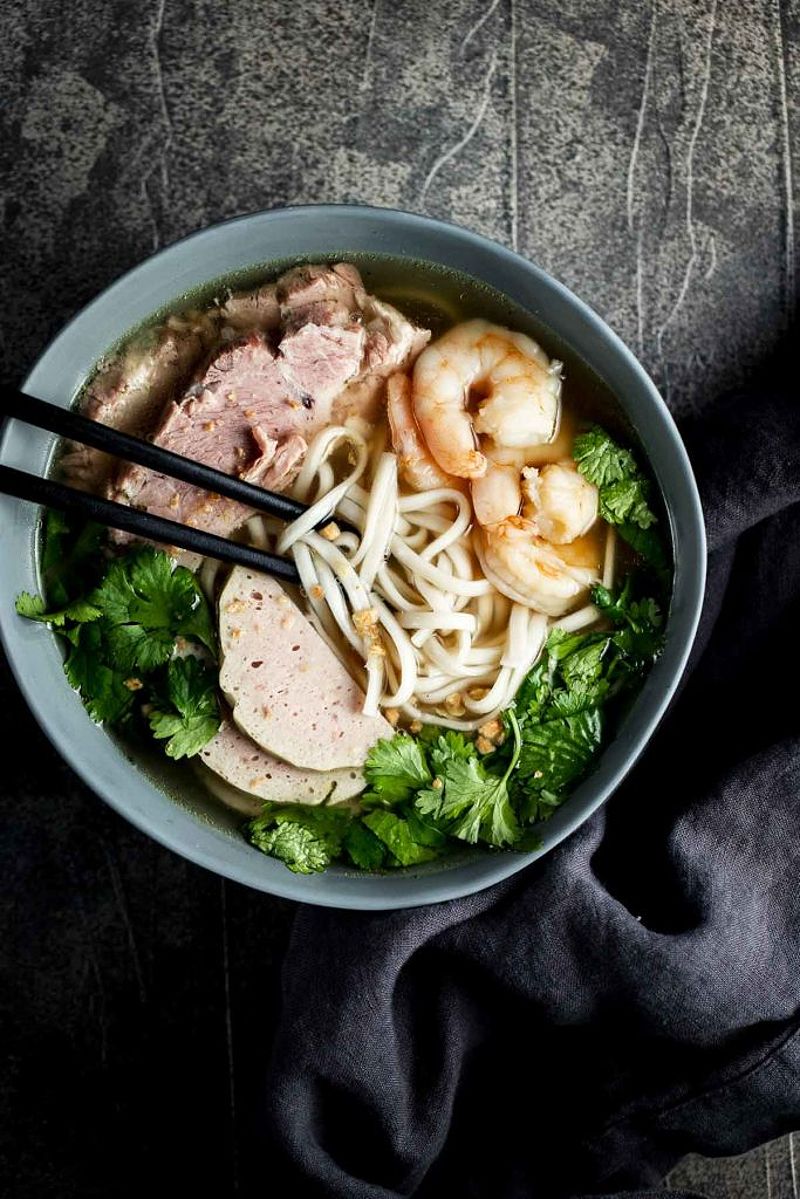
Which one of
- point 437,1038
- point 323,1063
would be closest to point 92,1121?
point 323,1063

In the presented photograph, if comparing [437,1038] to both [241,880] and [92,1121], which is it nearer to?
[241,880]

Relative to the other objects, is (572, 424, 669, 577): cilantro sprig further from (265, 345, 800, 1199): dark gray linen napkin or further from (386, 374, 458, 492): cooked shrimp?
(386, 374, 458, 492): cooked shrimp

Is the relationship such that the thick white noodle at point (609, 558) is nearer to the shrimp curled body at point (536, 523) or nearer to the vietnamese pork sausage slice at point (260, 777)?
the shrimp curled body at point (536, 523)

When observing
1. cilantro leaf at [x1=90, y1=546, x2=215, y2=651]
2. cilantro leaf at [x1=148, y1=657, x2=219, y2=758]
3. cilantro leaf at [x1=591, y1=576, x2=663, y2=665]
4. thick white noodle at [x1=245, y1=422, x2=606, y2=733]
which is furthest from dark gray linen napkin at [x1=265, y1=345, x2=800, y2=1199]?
cilantro leaf at [x1=90, y1=546, x2=215, y2=651]

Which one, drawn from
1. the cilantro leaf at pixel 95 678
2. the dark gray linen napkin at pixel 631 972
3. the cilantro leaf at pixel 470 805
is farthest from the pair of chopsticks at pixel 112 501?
the dark gray linen napkin at pixel 631 972

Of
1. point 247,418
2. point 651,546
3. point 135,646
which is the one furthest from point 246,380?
point 651,546
